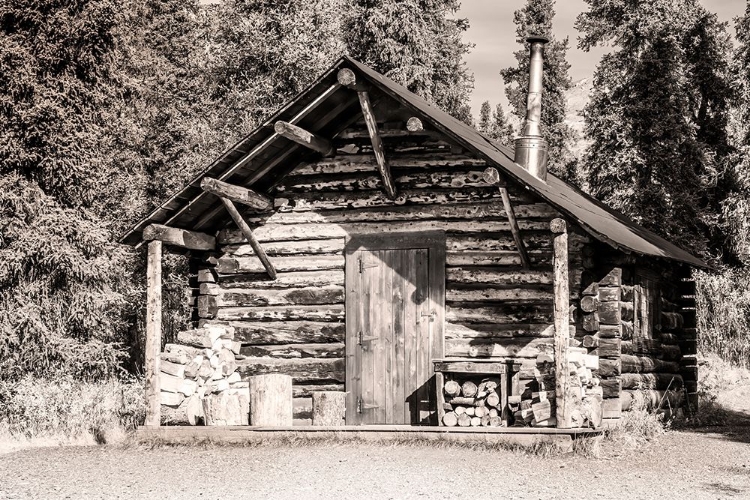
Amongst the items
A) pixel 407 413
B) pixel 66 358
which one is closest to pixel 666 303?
pixel 407 413

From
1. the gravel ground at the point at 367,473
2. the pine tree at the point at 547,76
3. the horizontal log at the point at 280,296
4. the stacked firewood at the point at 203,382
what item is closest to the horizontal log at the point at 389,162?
the horizontal log at the point at 280,296

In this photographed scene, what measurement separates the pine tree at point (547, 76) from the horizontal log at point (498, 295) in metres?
28.4

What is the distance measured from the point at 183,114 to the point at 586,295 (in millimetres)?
18639

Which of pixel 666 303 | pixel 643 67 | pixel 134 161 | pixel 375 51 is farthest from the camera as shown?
pixel 375 51

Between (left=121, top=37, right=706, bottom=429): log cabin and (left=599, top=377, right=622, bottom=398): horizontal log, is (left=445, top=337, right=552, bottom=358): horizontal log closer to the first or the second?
(left=121, top=37, right=706, bottom=429): log cabin

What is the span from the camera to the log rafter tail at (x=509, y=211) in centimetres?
1196

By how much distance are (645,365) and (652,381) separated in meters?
0.53

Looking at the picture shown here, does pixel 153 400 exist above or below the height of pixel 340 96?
below

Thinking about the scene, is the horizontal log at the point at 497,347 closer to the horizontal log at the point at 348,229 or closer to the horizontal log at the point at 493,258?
the horizontal log at the point at 493,258

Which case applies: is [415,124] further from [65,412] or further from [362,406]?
[65,412]

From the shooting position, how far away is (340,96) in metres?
13.9

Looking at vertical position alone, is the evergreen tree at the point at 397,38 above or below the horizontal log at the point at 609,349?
above

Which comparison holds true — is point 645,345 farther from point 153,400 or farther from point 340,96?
point 153,400

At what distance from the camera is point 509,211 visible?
41.8 feet
